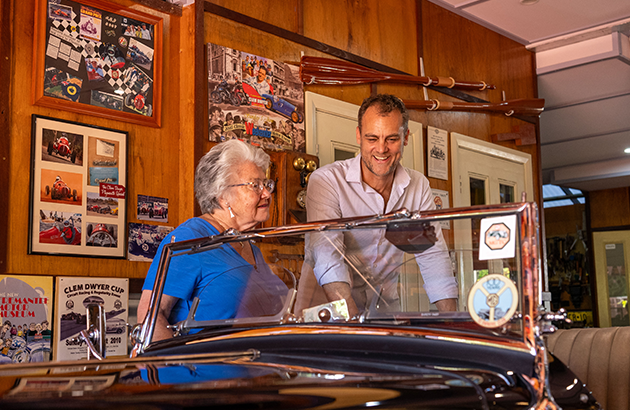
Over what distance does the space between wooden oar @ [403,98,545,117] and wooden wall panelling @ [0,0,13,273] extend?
262 cm

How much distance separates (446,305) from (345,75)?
2.92 meters

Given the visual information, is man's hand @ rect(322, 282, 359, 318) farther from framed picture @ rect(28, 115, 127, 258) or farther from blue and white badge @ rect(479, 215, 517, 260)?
framed picture @ rect(28, 115, 127, 258)

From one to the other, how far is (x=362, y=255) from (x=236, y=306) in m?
0.40

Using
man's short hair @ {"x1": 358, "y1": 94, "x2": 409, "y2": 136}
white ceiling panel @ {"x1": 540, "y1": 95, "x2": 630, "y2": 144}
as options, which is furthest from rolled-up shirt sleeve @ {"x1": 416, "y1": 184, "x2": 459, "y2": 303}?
white ceiling panel @ {"x1": 540, "y1": 95, "x2": 630, "y2": 144}

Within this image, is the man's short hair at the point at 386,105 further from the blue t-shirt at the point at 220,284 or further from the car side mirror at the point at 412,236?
the car side mirror at the point at 412,236

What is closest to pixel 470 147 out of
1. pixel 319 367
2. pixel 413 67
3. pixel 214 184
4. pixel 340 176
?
pixel 413 67

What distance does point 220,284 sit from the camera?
1840 millimetres

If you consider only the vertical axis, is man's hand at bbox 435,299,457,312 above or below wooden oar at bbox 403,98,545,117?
below

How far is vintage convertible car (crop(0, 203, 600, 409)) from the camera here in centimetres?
103

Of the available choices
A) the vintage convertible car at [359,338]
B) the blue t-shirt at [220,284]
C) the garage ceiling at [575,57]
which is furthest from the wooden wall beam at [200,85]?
the garage ceiling at [575,57]

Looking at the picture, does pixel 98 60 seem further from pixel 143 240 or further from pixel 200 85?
pixel 143 240

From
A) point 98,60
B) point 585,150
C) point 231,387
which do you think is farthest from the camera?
point 585,150

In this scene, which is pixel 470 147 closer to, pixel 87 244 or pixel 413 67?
pixel 413 67

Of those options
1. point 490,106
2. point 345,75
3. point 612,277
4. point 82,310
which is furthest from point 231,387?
point 612,277
